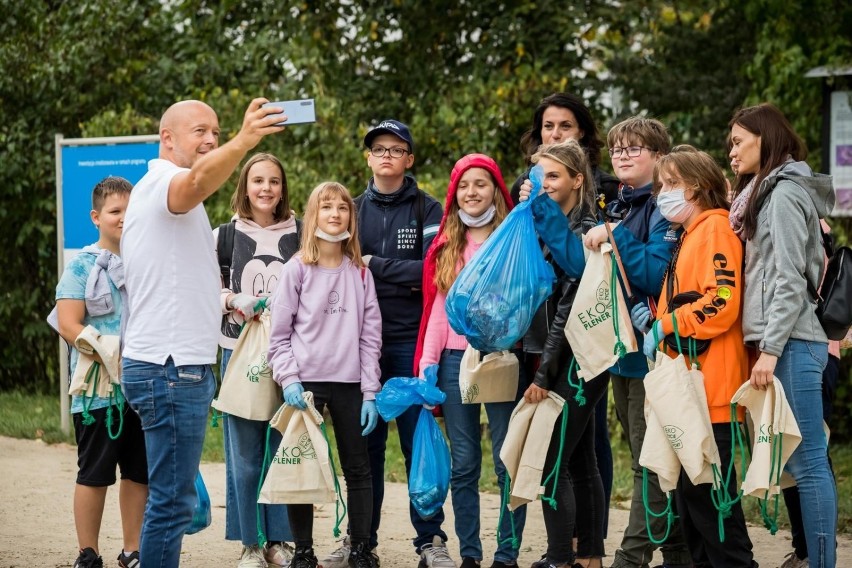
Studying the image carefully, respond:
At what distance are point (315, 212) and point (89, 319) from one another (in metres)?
1.13

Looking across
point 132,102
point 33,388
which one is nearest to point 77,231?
point 132,102

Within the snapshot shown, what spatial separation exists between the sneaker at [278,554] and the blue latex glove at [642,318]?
1978 millimetres

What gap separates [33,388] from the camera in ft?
38.4

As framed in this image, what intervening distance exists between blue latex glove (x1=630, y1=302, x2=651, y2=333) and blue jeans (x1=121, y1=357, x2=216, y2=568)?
1859mm

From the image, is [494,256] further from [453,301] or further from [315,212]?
[315,212]

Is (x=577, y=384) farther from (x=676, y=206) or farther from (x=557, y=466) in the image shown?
(x=676, y=206)

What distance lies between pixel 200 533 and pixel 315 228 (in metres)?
1.98

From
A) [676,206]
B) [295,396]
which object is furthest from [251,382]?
[676,206]

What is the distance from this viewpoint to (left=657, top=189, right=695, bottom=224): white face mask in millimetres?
4793

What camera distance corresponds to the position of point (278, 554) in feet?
18.2

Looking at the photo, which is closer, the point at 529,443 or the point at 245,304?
the point at 529,443

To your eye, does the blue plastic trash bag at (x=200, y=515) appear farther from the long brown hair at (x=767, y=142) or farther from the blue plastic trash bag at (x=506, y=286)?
the long brown hair at (x=767, y=142)

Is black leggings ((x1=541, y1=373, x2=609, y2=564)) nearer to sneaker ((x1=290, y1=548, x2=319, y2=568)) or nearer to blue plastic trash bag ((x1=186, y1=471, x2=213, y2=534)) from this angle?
sneaker ((x1=290, y1=548, x2=319, y2=568))

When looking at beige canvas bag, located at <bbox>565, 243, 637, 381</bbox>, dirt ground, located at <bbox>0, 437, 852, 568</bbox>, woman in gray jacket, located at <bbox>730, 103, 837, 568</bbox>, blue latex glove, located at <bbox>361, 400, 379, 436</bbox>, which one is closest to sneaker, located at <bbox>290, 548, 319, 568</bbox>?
dirt ground, located at <bbox>0, 437, 852, 568</bbox>
